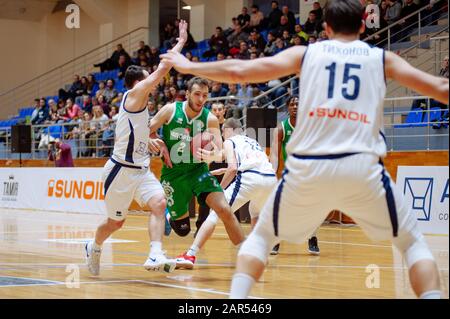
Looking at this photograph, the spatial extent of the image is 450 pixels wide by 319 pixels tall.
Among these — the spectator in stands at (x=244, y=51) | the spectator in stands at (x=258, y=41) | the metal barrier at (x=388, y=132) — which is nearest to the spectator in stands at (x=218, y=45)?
the spectator in stands at (x=244, y=51)

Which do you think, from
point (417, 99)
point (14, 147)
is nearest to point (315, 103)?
point (417, 99)

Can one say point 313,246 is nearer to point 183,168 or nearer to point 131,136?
point 183,168

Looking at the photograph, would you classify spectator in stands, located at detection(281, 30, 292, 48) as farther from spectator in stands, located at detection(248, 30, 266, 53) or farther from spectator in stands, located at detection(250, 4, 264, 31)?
spectator in stands, located at detection(250, 4, 264, 31)

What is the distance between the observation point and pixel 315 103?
446cm

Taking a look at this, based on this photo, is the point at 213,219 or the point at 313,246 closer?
the point at 213,219

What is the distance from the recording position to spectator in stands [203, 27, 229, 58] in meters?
24.2

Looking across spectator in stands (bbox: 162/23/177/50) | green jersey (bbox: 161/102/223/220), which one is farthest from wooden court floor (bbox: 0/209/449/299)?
spectator in stands (bbox: 162/23/177/50)

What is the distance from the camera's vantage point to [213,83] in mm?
21438

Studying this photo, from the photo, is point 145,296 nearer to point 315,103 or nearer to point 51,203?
point 315,103

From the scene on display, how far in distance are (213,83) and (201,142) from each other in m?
13.1

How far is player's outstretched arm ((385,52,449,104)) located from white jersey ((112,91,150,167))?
12.5 ft

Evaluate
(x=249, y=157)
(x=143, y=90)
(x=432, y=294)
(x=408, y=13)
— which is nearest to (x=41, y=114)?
(x=408, y=13)

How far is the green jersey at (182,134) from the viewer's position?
8578mm
